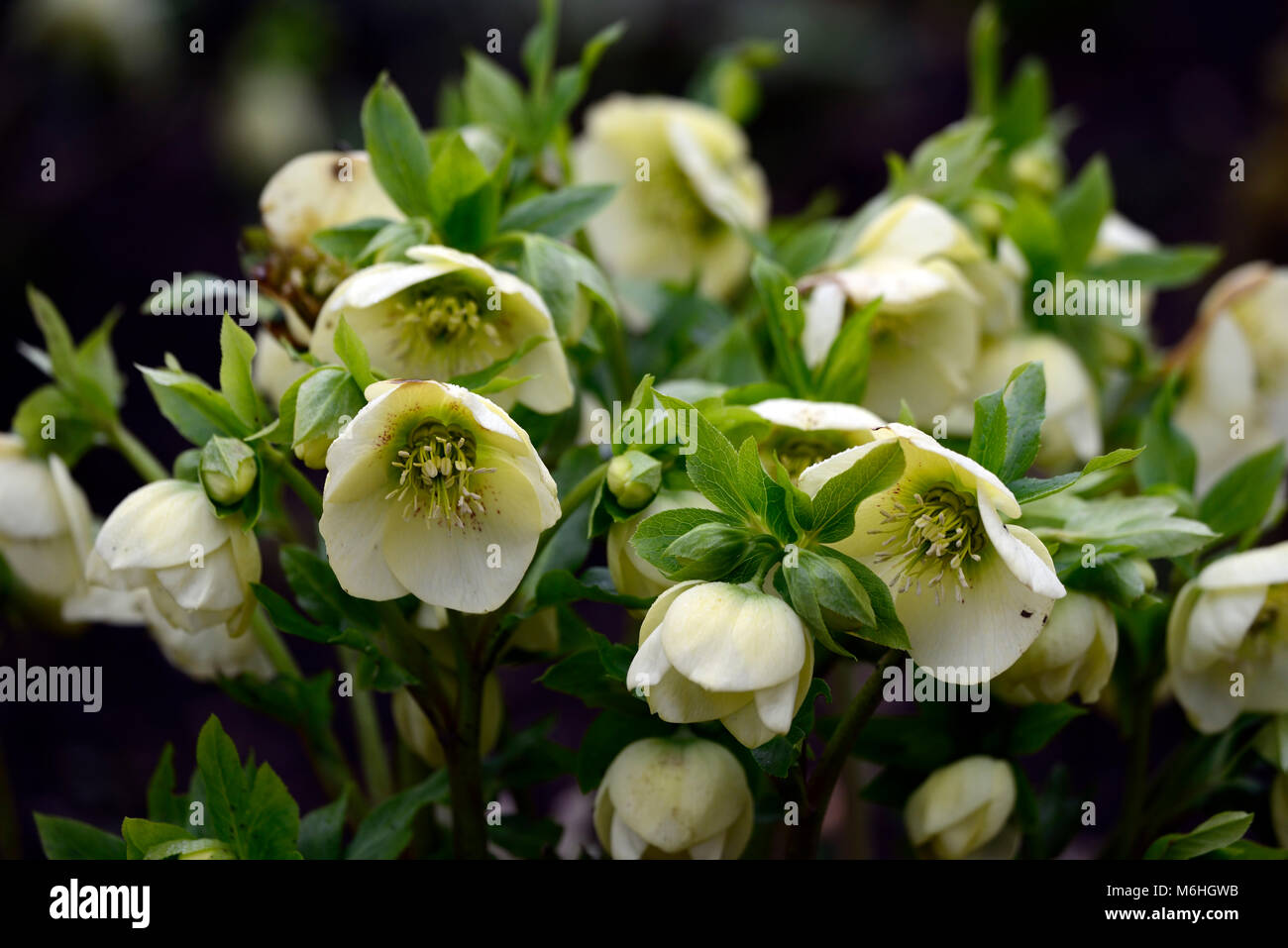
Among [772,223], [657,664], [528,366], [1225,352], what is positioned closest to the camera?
[657,664]

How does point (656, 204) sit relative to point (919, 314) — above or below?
above

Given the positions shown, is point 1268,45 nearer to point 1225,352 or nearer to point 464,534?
point 1225,352

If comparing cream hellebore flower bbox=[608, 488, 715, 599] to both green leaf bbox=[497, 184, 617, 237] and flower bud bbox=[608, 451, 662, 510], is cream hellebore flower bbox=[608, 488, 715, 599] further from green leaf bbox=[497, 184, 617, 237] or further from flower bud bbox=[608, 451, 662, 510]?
green leaf bbox=[497, 184, 617, 237]

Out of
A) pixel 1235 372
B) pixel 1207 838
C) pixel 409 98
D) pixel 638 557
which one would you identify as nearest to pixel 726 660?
pixel 638 557

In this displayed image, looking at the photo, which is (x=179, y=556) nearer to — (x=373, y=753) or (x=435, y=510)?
(x=435, y=510)

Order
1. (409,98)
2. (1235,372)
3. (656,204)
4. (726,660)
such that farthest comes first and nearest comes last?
(409,98) → (656,204) → (1235,372) → (726,660)

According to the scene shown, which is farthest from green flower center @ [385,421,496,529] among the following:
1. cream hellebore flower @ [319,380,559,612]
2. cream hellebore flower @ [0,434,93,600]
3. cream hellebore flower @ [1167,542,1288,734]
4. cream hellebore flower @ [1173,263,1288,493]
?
cream hellebore flower @ [1173,263,1288,493]
